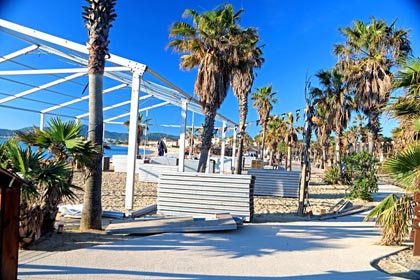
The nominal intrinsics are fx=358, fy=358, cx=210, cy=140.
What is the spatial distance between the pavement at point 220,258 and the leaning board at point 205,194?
1.33 metres

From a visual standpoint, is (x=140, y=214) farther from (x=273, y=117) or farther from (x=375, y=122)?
(x=273, y=117)

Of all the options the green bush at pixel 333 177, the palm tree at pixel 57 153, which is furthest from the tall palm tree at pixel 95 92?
the green bush at pixel 333 177

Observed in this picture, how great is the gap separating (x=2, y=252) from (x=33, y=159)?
239cm

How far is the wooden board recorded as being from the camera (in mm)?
6518

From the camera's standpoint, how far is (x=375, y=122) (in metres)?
19.6

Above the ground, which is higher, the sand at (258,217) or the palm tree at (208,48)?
the palm tree at (208,48)

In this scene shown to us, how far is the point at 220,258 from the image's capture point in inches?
203

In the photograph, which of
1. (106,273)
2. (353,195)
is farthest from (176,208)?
(353,195)

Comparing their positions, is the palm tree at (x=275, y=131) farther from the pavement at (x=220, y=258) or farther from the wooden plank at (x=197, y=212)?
the pavement at (x=220, y=258)

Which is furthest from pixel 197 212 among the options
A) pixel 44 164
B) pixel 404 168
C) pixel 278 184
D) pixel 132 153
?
pixel 278 184

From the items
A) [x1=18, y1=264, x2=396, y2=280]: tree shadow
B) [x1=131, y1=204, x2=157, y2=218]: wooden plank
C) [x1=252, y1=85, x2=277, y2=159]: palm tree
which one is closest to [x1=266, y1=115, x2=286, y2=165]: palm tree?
[x1=252, y1=85, x2=277, y2=159]: palm tree

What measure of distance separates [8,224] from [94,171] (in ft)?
10.1

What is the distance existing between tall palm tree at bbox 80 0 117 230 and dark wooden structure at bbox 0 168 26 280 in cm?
293

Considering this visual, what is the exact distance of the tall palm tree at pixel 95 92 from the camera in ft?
21.9
